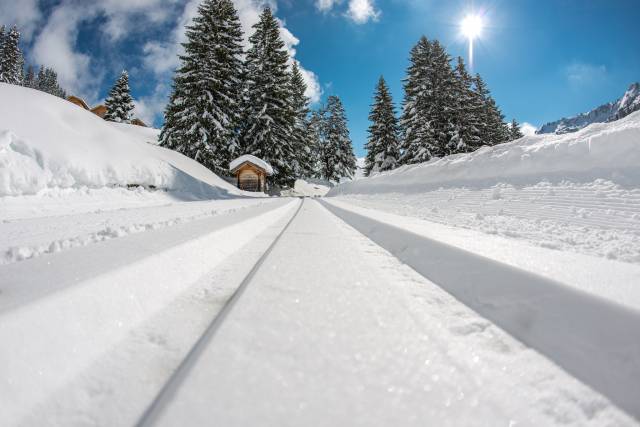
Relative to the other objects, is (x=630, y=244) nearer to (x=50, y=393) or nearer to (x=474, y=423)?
(x=474, y=423)

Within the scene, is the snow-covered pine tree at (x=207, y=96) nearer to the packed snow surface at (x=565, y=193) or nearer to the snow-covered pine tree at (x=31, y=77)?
the packed snow surface at (x=565, y=193)

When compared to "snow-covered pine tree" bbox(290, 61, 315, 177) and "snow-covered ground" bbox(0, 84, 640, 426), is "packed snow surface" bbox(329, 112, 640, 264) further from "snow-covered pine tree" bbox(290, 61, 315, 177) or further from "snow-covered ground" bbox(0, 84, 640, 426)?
"snow-covered pine tree" bbox(290, 61, 315, 177)

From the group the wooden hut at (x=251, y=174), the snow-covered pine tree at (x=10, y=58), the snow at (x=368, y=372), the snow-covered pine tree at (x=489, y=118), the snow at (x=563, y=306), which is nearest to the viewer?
the snow at (x=368, y=372)

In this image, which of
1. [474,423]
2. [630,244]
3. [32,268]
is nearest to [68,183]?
[32,268]

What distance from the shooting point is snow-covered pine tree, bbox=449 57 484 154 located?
2250cm

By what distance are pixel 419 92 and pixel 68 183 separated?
25360 millimetres

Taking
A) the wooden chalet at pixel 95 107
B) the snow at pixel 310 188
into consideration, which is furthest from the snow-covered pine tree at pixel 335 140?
the wooden chalet at pixel 95 107

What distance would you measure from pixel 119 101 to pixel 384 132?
35.5m

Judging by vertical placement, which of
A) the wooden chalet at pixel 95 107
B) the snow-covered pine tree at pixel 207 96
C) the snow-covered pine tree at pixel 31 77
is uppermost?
the snow-covered pine tree at pixel 31 77

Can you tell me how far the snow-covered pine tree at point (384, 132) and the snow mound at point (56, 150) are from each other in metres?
27.7

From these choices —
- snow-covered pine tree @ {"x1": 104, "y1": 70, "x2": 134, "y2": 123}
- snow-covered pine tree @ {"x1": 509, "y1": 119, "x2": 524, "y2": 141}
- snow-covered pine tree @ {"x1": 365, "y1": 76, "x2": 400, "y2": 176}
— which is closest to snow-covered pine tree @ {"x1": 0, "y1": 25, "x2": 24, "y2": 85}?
snow-covered pine tree @ {"x1": 104, "y1": 70, "x2": 134, "y2": 123}

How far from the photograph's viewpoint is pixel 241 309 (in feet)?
3.20

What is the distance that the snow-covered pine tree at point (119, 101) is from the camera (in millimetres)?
38062

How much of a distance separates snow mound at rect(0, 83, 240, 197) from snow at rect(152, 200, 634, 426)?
3349 millimetres
